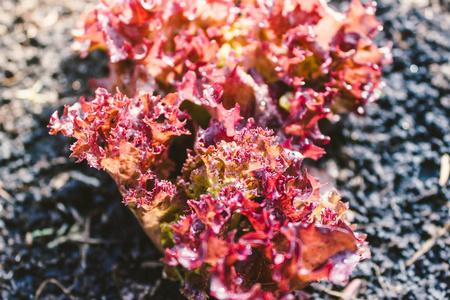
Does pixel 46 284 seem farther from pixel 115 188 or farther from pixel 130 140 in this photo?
pixel 130 140

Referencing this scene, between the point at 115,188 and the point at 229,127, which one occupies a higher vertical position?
the point at 229,127

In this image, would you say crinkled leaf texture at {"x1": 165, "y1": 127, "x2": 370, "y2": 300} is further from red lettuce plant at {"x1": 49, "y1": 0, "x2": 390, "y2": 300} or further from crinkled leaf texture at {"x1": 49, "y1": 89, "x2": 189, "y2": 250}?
crinkled leaf texture at {"x1": 49, "y1": 89, "x2": 189, "y2": 250}

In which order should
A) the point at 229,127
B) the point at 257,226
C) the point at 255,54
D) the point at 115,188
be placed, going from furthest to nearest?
the point at 115,188, the point at 255,54, the point at 229,127, the point at 257,226

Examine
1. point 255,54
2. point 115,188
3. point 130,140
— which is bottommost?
point 115,188

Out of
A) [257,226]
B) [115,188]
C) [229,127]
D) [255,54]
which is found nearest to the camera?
[257,226]

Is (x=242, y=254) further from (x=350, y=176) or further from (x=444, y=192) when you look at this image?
(x=444, y=192)

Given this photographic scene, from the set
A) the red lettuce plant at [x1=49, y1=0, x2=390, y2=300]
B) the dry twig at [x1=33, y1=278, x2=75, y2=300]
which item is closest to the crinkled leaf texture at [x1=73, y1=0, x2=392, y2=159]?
the red lettuce plant at [x1=49, y1=0, x2=390, y2=300]

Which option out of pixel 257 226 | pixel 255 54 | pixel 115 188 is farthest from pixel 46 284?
pixel 255 54

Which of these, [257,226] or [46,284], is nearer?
[257,226]
